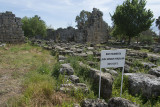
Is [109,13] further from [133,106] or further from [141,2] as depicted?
[133,106]

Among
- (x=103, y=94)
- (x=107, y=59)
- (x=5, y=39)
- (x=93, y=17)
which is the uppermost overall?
(x=93, y=17)

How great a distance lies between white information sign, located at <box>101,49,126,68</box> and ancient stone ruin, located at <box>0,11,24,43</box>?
39.5 ft

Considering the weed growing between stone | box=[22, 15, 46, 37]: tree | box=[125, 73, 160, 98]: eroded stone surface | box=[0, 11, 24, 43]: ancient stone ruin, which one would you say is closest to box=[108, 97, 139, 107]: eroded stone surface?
the weed growing between stone

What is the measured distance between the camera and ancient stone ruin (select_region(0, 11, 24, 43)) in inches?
489

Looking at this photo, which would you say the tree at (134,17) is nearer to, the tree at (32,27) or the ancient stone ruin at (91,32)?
the ancient stone ruin at (91,32)

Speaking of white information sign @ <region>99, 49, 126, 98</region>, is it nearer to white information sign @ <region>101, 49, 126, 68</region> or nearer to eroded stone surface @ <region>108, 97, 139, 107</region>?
white information sign @ <region>101, 49, 126, 68</region>

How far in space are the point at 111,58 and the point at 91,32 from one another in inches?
844

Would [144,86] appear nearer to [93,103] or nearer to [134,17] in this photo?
[93,103]

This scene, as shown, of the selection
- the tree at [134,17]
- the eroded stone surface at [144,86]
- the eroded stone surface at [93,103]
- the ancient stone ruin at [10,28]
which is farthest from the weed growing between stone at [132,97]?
the tree at [134,17]

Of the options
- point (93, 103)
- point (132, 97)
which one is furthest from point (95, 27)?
point (93, 103)

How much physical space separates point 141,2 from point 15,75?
2696 centimetres

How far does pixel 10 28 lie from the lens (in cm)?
1284

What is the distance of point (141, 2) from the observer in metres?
25.0

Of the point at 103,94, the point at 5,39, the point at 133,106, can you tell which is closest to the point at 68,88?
the point at 103,94
